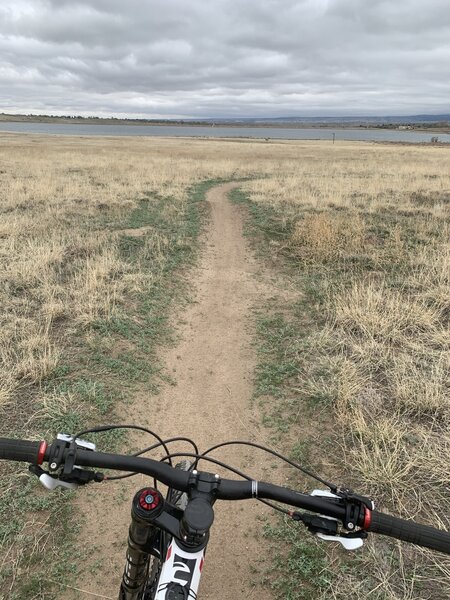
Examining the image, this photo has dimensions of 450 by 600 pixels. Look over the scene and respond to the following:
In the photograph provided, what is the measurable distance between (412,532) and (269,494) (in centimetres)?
53

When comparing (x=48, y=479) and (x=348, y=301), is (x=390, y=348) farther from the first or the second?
(x=48, y=479)

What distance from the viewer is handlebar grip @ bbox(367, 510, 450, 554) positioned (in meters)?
1.55

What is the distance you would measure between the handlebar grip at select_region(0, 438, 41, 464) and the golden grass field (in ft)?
8.97

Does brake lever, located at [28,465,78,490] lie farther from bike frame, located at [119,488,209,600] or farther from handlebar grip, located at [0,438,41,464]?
bike frame, located at [119,488,209,600]

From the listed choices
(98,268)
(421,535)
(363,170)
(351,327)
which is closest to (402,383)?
(351,327)

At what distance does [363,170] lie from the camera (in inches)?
1228

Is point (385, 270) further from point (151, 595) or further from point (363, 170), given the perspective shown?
point (363, 170)

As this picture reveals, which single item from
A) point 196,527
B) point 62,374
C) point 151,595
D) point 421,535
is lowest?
point 62,374

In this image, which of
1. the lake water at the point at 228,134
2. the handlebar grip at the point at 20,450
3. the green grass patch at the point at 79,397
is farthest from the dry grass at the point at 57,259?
the lake water at the point at 228,134

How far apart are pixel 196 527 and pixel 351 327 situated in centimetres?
612

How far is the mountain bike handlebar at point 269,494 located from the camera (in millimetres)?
1574

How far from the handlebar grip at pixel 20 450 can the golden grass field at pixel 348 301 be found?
2.73 m

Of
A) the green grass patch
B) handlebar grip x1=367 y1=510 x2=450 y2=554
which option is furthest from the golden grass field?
handlebar grip x1=367 y1=510 x2=450 y2=554

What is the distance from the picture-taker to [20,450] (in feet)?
5.63
